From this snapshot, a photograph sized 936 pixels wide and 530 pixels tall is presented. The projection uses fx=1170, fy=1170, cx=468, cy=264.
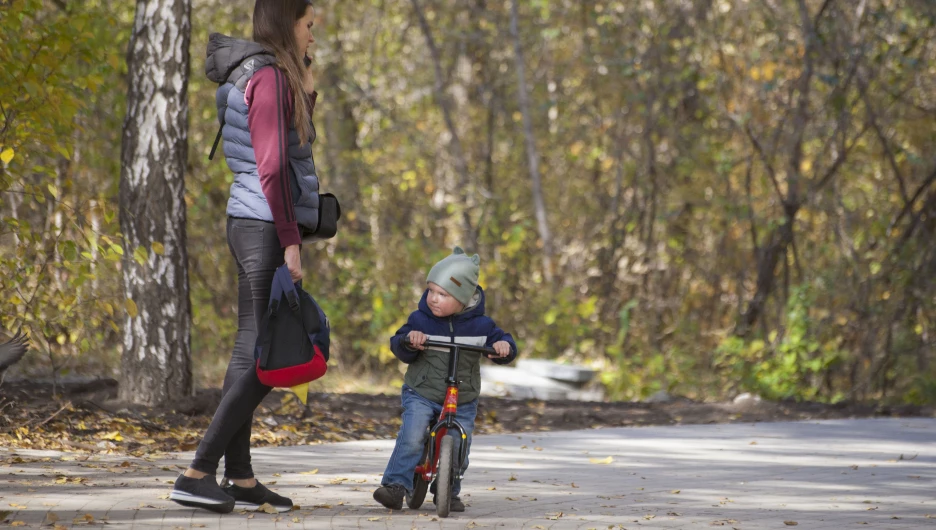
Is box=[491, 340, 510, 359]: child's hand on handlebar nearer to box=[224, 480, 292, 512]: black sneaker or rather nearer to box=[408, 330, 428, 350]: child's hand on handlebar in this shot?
box=[408, 330, 428, 350]: child's hand on handlebar

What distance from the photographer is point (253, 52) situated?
4566mm

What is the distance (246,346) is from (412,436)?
2.81ft

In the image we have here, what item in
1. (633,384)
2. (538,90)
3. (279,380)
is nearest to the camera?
(279,380)

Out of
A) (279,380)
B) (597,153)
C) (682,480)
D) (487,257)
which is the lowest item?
(682,480)

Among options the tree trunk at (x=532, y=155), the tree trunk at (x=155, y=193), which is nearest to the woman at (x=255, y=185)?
the tree trunk at (x=155, y=193)

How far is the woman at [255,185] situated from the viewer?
4.49m

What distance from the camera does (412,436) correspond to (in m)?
5.03

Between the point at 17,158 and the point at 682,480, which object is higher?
the point at 17,158

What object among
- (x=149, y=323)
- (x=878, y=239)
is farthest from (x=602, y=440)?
(x=878, y=239)

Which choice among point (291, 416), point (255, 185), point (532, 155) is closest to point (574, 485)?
point (255, 185)

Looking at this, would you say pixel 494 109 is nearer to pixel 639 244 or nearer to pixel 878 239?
pixel 639 244

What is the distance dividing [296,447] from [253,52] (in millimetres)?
3096

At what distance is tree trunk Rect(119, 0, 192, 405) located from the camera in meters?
7.38

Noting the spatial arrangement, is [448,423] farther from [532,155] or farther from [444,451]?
[532,155]
